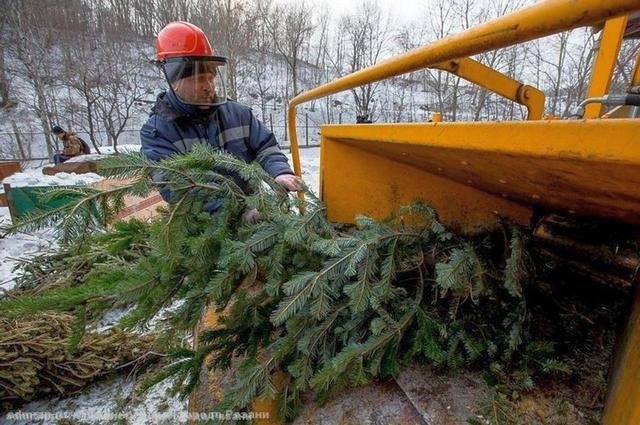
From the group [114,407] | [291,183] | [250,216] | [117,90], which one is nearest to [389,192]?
[291,183]

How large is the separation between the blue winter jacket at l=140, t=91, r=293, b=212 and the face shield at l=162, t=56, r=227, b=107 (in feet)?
0.22

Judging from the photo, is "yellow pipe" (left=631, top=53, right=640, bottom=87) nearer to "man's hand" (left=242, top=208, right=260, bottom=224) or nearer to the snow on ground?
"man's hand" (left=242, top=208, right=260, bottom=224)

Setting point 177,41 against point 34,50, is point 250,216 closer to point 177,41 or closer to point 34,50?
point 177,41

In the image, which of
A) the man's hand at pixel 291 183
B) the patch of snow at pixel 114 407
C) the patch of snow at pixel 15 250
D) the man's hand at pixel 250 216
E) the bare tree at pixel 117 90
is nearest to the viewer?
the man's hand at pixel 250 216

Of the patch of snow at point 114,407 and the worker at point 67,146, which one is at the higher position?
the worker at point 67,146

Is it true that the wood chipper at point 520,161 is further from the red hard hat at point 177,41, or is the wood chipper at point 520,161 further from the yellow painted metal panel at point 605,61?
the red hard hat at point 177,41

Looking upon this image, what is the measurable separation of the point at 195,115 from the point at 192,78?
0.25 m

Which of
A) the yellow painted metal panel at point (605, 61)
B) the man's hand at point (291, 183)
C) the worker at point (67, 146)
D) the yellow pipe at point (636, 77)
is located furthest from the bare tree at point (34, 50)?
the yellow pipe at point (636, 77)

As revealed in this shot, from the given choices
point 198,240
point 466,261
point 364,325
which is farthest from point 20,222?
point 466,261

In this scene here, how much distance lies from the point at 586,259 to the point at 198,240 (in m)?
1.54

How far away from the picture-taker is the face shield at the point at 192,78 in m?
2.33

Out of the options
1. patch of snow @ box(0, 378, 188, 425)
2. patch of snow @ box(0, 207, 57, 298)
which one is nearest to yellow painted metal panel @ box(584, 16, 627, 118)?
patch of snow @ box(0, 378, 188, 425)

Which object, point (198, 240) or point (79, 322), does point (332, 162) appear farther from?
point (79, 322)

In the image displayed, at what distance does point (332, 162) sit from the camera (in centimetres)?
200
